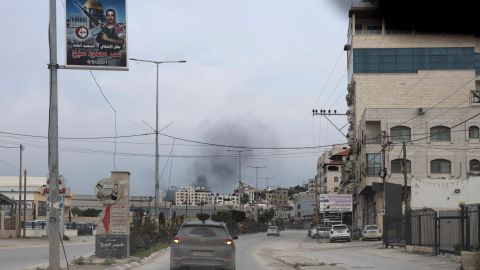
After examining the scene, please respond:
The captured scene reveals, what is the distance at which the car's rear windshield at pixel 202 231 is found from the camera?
58.3 feet

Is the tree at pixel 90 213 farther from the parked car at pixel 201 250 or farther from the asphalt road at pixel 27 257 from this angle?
the parked car at pixel 201 250

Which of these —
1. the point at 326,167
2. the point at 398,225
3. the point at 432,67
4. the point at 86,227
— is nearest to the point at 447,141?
the point at 432,67

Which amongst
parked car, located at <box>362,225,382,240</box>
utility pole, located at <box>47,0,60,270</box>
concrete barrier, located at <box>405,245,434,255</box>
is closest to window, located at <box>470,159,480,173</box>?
parked car, located at <box>362,225,382,240</box>

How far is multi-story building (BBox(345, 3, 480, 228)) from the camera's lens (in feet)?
233

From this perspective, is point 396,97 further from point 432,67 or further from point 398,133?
point 398,133

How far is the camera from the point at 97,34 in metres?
17.5

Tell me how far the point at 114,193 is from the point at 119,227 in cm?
135

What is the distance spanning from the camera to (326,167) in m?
146

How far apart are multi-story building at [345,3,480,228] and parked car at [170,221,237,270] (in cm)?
4576

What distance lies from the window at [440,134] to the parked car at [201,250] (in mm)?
58005

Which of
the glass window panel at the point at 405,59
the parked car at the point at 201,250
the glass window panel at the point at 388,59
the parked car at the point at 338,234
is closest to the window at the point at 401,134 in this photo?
the glass window panel at the point at 405,59

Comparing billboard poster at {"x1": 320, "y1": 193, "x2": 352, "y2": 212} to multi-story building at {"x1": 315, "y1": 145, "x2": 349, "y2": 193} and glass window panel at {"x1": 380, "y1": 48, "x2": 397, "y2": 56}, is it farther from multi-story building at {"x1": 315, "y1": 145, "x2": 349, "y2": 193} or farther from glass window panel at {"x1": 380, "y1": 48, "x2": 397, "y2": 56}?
multi-story building at {"x1": 315, "y1": 145, "x2": 349, "y2": 193}

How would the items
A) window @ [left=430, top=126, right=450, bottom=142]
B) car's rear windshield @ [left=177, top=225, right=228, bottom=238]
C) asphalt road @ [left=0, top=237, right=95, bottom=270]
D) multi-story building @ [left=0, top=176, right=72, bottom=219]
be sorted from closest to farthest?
car's rear windshield @ [left=177, top=225, right=228, bottom=238], asphalt road @ [left=0, top=237, right=95, bottom=270], window @ [left=430, top=126, right=450, bottom=142], multi-story building @ [left=0, top=176, right=72, bottom=219]

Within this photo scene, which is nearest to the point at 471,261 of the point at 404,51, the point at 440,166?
the point at 440,166
